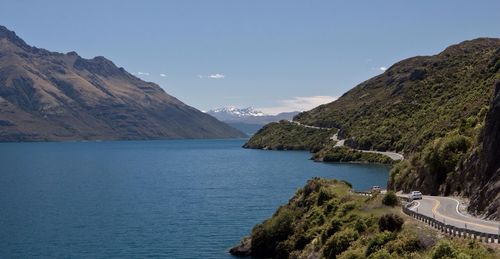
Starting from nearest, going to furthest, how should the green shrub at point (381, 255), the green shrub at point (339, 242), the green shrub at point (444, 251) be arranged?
the green shrub at point (444, 251) < the green shrub at point (381, 255) < the green shrub at point (339, 242)

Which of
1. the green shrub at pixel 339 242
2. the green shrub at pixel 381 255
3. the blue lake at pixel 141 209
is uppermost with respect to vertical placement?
the green shrub at pixel 381 255

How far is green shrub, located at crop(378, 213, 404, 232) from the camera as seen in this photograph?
48.0 meters

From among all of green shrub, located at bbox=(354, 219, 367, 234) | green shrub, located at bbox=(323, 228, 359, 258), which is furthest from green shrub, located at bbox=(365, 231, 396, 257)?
green shrub, located at bbox=(354, 219, 367, 234)

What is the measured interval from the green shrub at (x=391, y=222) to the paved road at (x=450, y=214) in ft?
11.9

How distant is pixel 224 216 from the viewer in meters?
97.1

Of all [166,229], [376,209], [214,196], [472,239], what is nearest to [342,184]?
[376,209]

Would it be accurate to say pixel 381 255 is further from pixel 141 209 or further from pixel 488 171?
pixel 141 209

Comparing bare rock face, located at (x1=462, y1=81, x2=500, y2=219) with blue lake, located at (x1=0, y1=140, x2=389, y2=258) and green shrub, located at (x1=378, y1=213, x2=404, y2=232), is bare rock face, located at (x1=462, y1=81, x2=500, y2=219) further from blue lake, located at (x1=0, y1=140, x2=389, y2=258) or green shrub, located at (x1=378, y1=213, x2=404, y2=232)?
blue lake, located at (x1=0, y1=140, x2=389, y2=258)

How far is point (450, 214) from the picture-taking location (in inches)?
2066

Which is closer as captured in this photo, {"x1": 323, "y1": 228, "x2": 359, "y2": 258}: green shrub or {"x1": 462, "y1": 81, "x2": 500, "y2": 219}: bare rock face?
{"x1": 462, "y1": 81, "x2": 500, "y2": 219}: bare rock face

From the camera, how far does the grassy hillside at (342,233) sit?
137ft

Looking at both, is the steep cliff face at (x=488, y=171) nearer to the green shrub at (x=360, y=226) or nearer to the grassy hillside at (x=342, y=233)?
the grassy hillside at (x=342, y=233)

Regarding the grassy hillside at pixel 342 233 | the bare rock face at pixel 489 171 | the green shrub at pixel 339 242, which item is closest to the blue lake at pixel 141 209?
the grassy hillside at pixel 342 233

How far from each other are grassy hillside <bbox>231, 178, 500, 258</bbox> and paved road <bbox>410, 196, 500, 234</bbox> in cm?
286
